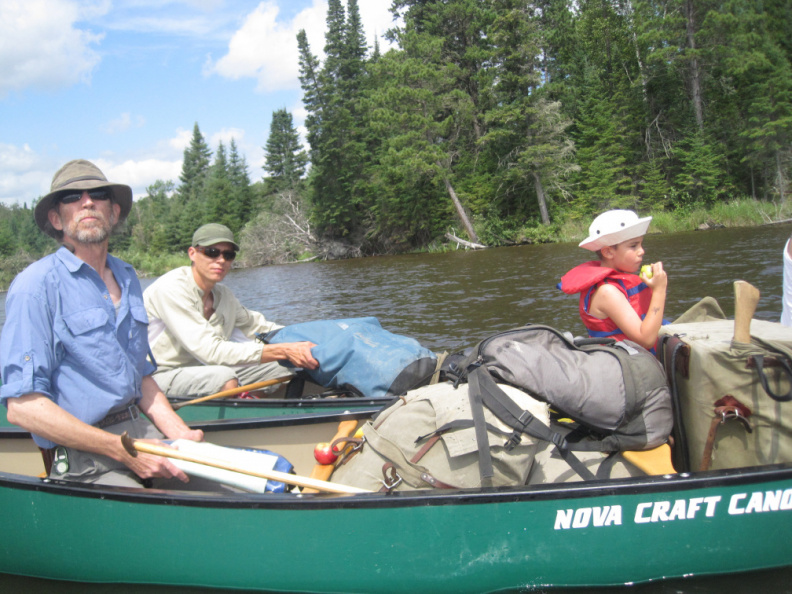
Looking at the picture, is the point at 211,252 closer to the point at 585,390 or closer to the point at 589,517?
the point at 585,390

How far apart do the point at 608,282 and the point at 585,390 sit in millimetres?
1000

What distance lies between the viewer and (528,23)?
27.5 metres

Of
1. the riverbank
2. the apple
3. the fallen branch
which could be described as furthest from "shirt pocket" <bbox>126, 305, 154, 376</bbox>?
the fallen branch

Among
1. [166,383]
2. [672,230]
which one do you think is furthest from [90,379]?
[672,230]

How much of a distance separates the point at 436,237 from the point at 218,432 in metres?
28.9

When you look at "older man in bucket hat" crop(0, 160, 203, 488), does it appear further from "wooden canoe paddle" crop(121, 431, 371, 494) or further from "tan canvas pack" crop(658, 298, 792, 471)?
"tan canvas pack" crop(658, 298, 792, 471)

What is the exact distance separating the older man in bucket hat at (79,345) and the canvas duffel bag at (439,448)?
977mm

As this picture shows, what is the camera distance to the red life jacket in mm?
3375

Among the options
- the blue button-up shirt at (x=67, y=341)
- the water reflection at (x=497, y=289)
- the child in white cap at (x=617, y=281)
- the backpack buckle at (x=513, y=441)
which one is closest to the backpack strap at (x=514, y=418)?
the backpack buckle at (x=513, y=441)

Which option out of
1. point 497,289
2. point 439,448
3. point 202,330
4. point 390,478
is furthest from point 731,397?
point 497,289

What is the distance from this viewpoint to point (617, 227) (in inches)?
130

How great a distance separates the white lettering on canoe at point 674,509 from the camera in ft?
7.96

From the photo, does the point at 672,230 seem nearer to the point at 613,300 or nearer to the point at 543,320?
the point at 543,320

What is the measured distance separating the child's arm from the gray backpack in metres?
0.29
